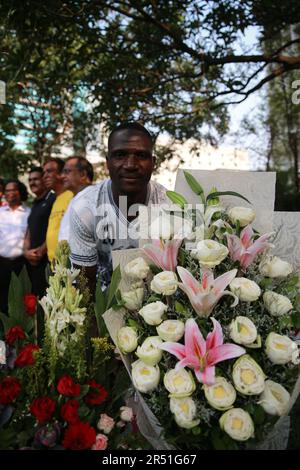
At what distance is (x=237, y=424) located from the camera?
1.18 m

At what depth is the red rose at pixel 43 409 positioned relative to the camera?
1222 millimetres

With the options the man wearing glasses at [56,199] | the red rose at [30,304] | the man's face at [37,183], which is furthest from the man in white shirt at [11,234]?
the red rose at [30,304]

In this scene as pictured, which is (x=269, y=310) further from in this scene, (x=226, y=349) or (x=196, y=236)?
(x=196, y=236)

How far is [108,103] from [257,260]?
446 centimetres

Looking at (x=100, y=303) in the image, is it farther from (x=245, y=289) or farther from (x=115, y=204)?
(x=115, y=204)

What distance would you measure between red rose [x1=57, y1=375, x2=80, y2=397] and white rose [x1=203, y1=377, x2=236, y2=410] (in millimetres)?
340

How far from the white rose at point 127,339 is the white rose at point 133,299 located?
9 centimetres

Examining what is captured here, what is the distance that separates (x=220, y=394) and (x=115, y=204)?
4.28 ft

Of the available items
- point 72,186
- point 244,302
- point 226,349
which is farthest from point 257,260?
point 72,186

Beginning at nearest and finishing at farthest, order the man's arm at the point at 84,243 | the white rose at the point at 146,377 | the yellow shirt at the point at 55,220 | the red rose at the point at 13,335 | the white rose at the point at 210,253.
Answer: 1. the white rose at the point at 146,377
2. the white rose at the point at 210,253
3. the red rose at the point at 13,335
4. the man's arm at the point at 84,243
5. the yellow shirt at the point at 55,220

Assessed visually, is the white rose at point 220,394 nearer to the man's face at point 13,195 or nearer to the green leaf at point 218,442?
the green leaf at point 218,442

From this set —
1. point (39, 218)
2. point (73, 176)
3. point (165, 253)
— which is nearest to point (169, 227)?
point (165, 253)
